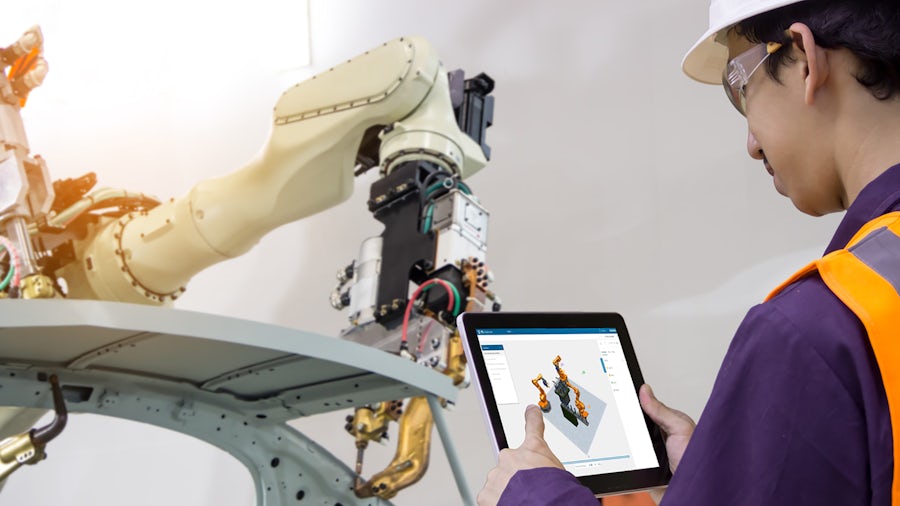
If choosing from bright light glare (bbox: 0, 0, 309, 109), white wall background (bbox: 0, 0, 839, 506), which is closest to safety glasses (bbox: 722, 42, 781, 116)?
white wall background (bbox: 0, 0, 839, 506)

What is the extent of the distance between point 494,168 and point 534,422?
3.22 m

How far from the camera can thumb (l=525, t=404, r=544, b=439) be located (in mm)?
913

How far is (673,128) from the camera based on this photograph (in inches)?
137

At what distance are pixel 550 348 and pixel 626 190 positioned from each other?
2511 mm

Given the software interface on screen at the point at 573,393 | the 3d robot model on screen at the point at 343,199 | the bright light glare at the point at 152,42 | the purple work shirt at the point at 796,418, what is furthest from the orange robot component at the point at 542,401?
the bright light glare at the point at 152,42

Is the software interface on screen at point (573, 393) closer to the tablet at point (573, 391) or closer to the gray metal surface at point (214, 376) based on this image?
the tablet at point (573, 391)

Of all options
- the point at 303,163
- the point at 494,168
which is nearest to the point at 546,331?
the point at 303,163

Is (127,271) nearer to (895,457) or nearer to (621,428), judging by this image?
(621,428)

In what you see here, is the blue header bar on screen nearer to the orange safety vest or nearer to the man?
the man

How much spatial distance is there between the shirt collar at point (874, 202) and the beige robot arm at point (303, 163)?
6.94 ft

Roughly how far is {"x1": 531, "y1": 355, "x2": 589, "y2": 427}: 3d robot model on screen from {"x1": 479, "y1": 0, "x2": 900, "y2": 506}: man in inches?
6.7

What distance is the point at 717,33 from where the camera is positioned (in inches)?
41.1

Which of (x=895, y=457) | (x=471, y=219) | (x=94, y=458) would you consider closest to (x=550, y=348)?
(x=895, y=457)

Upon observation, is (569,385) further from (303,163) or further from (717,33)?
(303,163)
